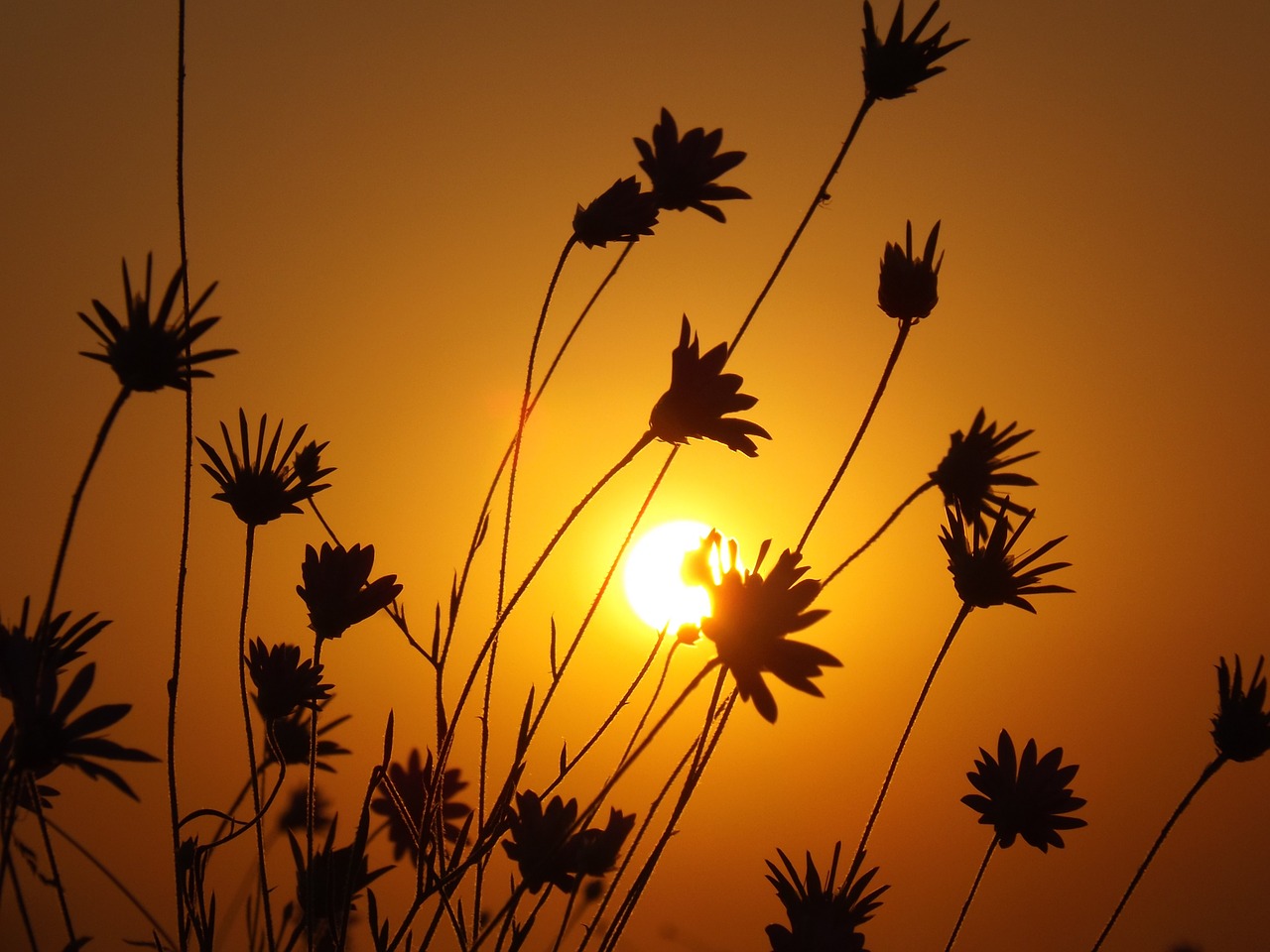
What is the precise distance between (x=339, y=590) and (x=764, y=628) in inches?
14.6

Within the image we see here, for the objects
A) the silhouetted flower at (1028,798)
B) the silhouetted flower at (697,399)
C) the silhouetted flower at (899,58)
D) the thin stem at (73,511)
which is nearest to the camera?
the thin stem at (73,511)

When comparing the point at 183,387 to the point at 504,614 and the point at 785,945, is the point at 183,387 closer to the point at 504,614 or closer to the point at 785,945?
the point at 504,614

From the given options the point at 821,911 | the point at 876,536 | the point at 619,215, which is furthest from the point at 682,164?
the point at 821,911

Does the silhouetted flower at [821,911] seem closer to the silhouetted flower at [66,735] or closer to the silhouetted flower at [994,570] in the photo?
the silhouetted flower at [994,570]

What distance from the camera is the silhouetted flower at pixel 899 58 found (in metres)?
0.85

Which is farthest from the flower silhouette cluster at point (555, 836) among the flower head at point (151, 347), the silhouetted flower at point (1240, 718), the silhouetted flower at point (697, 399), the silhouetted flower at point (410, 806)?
the silhouetted flower at point (1240, 718)

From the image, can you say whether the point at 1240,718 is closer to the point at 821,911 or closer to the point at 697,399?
the point at 821,911

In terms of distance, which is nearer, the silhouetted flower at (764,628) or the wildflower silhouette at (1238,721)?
the silhouetted flower at (764,628)

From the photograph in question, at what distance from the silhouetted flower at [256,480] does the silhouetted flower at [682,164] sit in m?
0.35

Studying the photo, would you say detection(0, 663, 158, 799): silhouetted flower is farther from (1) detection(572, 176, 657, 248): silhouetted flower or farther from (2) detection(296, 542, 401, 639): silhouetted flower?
(1) detection(572, 176, 657, 248): silhouetted flower

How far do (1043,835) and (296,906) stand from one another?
0.69m

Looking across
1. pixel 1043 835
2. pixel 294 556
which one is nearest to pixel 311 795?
pixel 294 556

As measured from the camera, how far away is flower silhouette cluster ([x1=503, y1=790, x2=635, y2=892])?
754 mm

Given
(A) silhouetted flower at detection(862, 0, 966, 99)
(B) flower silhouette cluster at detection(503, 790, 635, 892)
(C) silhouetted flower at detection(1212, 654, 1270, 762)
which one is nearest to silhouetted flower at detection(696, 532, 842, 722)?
(B) flower silhouette cluster at detection(503, 790, 635, 892)
